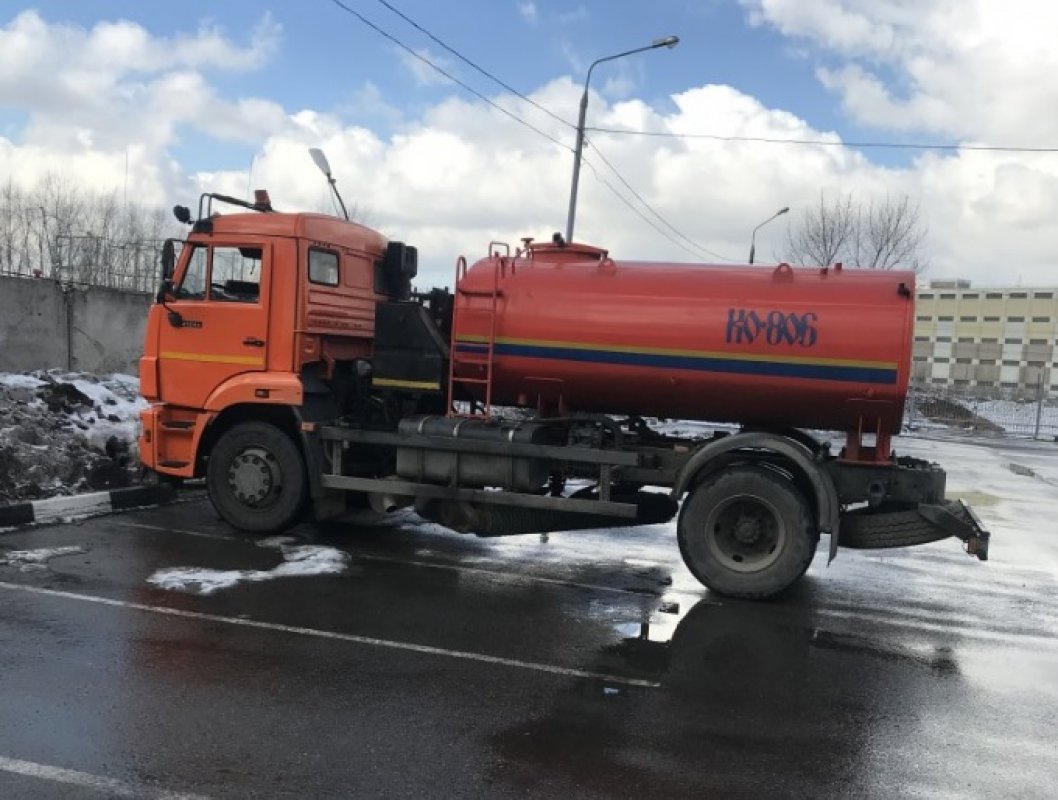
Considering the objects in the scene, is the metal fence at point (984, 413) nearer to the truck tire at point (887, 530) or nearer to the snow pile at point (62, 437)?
the truck tire at point (887, 530)

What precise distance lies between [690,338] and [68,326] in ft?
49.5

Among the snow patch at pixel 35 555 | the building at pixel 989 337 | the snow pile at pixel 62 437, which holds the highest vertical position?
the building at pixel 989 337

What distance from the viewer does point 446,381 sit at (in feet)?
25.5

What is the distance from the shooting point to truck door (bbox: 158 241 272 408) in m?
8.02

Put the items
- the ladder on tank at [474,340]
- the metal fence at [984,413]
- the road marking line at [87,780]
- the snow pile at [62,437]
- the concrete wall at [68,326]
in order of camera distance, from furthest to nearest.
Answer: the metal fence at [984,413] → the concrete wall at [68,326] → the snow pile at [62,437] → the ladder on tank at [474,340] → the road marking line at [87,780]

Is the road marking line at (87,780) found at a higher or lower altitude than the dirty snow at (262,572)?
lower

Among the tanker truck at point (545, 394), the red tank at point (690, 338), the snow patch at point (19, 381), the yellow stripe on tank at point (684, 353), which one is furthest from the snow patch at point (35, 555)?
the snow patch at point (19, 381)

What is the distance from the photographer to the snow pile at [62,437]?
9531 millimetres

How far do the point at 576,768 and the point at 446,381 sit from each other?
14.5ft

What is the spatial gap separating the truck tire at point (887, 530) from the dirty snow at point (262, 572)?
14.3 feet

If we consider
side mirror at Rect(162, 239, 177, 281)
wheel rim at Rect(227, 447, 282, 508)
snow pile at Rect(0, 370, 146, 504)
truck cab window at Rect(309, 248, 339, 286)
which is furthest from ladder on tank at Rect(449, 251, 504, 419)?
snow pile at Rect(0, 370, 146, 504)

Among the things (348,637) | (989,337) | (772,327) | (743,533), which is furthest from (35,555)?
(989,337)

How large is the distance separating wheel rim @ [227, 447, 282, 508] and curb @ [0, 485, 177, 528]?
1.92 m

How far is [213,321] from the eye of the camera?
8117 millimetres
